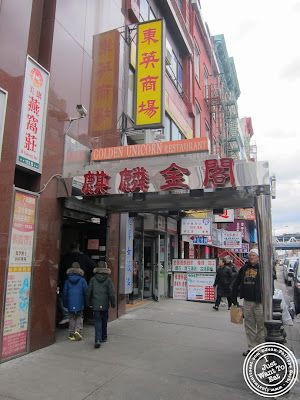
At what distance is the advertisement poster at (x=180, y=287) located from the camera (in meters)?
11.7

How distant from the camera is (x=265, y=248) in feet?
16.5

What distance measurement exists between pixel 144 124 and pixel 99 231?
3.18 m

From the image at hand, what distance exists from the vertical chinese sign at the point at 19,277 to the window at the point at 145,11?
9.11 metres

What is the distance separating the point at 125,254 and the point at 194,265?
3.37 m

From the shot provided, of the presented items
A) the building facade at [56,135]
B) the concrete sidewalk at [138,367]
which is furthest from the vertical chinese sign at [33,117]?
the concrete sidewalk at [138,367]

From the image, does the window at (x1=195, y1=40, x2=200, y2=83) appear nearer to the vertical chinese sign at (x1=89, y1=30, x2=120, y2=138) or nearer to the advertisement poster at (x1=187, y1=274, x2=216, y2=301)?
the vertical chinese sign at (x1=89, y1=30, x2=120, y2=138)

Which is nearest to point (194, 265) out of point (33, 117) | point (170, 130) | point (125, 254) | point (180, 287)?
point (180, 287)

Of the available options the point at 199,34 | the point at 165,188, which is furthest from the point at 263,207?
the point at 199,34

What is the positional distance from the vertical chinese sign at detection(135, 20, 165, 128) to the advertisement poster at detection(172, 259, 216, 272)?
5273 millimetres

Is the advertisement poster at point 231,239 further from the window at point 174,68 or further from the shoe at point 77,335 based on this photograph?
the shoe at point 77,335

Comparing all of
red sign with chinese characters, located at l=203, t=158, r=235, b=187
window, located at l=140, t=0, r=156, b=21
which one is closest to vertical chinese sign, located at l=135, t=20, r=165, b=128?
window, located at l=140, t=0, r=156, b=21

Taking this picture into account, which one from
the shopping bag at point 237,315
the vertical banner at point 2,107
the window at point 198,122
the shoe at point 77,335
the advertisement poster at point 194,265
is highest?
the window at point 198,122

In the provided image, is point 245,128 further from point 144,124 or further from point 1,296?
point 1,296

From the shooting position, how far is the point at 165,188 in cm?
580
